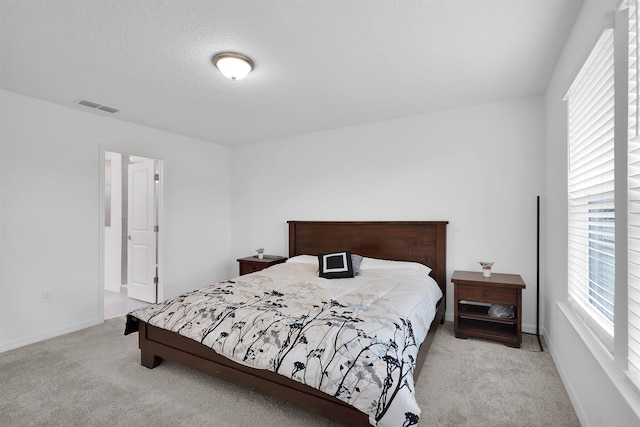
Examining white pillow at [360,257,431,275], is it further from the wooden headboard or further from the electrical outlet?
the electrical outlet

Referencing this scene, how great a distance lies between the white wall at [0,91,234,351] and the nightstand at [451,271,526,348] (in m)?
3.76

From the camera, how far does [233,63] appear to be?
228 cm

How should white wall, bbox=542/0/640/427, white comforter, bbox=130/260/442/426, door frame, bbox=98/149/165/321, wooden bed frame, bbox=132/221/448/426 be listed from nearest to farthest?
white wall, bbox=542/0/640/427, white comforter, bbox=130/260/442/426, wooden bed frame, bbox=132/221/448/426, door frame, bbox=98/149/165/321

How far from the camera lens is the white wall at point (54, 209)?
115 inches

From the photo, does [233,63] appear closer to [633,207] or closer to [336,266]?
[336,266]

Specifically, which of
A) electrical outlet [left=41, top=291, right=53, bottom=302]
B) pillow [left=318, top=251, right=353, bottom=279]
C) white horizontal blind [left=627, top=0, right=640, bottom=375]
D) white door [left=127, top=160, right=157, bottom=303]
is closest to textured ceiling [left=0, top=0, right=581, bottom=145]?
white horizontal blind [left=627, top=0, right=640, bottom=375]

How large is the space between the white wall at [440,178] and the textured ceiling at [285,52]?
12.2 inches

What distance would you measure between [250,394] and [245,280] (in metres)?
1.14

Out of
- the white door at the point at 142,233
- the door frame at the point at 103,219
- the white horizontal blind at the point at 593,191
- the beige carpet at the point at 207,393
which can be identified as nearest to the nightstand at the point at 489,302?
the beige carpet at the point at 207,393

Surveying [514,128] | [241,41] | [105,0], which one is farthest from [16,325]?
[514,128]

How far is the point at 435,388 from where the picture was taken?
214 cm

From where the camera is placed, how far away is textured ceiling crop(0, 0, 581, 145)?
181 cm

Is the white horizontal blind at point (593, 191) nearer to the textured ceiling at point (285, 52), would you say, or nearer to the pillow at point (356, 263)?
the textured ceiling at point (285, 52)

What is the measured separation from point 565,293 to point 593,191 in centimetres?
91
